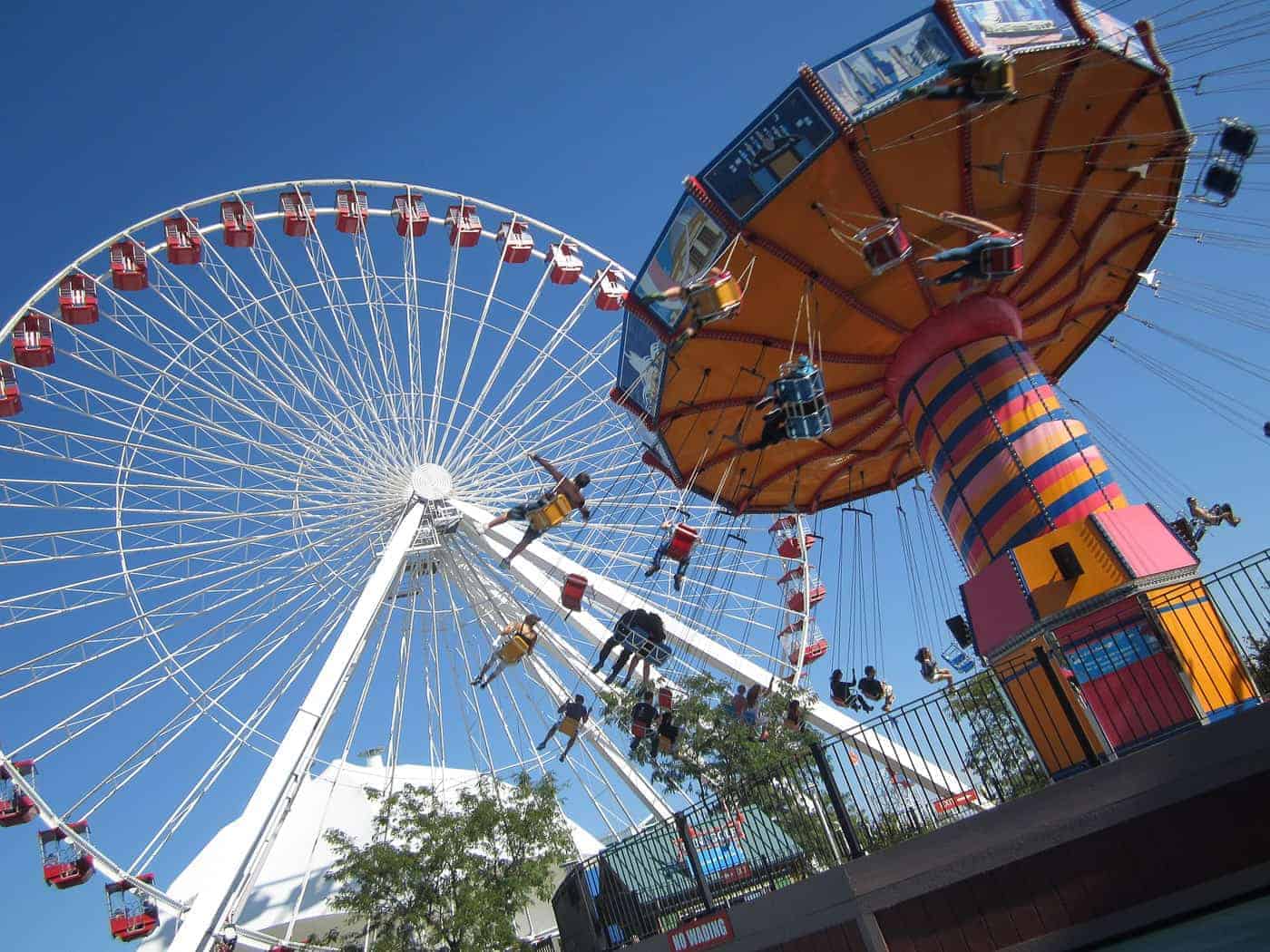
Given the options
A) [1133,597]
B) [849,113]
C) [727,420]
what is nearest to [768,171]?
[849,113]

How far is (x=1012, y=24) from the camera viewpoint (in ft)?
32.8

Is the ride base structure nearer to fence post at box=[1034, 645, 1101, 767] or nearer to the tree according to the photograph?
fence post at box=[1034, 645, 1101, 767]

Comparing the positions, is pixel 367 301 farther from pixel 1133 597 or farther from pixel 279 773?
pixel 1133 597

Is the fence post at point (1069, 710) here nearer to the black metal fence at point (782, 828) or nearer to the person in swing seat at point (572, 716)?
the black metal fence at point (782, 828)

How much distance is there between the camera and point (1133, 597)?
9945 mm

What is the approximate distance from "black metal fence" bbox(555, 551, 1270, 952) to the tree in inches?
300

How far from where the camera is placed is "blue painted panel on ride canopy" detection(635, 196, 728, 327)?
11.3 meters

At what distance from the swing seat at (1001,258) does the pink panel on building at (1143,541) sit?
287 centimetres

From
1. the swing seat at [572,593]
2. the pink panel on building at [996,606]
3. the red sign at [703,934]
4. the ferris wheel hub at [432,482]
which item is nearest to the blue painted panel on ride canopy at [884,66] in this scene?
the pink panel on building at [996,606]

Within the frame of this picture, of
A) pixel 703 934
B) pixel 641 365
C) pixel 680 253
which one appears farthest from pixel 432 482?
pixel 703 934

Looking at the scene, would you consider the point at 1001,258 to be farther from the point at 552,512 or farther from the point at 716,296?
the point at 552,512

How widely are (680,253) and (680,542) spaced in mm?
7078

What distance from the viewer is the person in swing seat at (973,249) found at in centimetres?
1035

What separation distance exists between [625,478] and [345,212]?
10.6 metres
